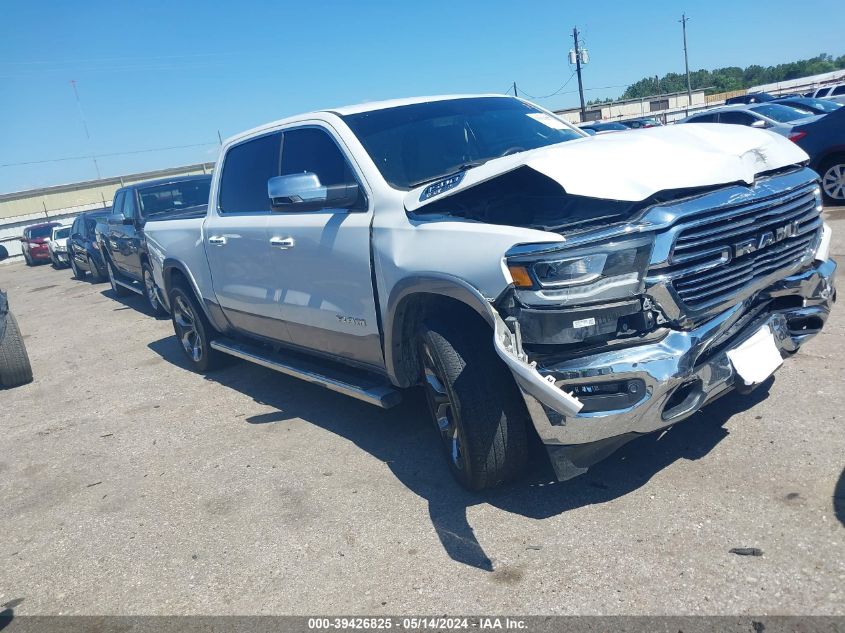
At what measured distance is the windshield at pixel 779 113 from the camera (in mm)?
14668

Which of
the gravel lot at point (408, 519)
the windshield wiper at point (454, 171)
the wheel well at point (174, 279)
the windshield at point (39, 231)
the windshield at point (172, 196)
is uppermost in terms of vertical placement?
the windshield at point (172, 196)

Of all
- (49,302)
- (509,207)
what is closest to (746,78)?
(49,302)

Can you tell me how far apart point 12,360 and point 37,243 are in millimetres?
23356

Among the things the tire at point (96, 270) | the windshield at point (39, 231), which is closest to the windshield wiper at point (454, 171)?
the tire at point (96, 270)

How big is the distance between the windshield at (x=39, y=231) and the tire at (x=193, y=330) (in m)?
24.6

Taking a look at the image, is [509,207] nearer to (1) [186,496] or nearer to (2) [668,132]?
(2) [668,132]

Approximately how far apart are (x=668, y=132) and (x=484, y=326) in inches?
50.7

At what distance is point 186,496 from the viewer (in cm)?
403

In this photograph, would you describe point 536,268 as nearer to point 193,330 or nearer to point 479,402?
point 479,402

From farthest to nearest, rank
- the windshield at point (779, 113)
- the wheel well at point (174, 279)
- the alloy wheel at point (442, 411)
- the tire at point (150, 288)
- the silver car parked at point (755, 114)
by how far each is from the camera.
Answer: the windshield at point (779, 113)
the silver car parked at point (755, 114)
the tire at point (150, 288)
the wheel well at point (174, 279)
the alloy wheel at point (442, 411)

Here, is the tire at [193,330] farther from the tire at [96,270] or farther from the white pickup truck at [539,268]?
the tire at [96,270]

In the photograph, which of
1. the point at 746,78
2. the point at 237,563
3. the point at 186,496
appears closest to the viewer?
the point at 237,563

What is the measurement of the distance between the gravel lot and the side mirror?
1488mm

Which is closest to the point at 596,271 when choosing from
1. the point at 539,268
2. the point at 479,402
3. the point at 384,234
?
the point at 539,268
